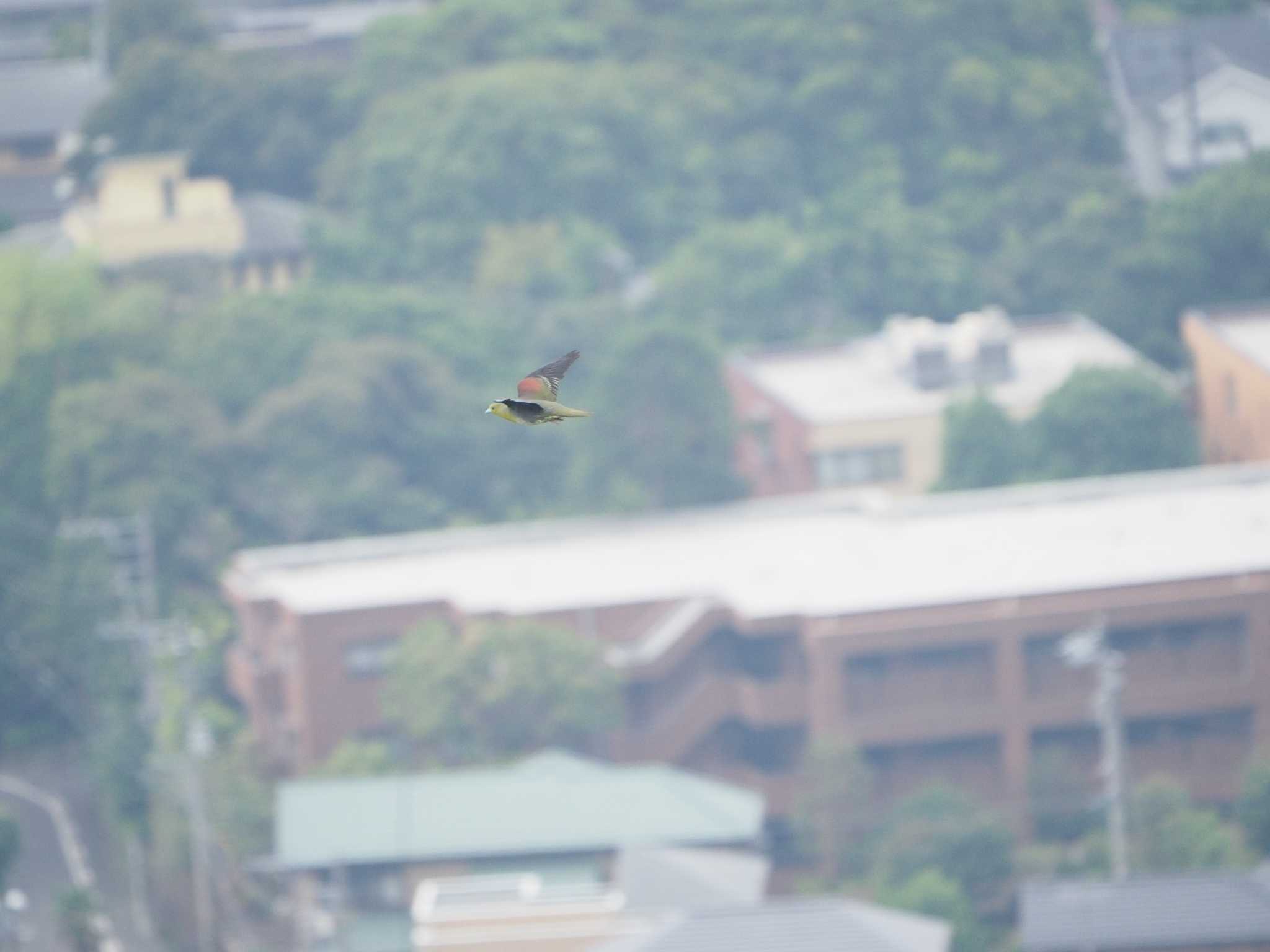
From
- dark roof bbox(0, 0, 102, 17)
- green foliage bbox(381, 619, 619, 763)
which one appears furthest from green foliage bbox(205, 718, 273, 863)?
dark roof bbox(0, 0, 102, 17)

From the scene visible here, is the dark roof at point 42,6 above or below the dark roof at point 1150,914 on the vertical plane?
above

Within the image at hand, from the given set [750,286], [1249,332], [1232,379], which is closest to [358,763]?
[1232,379]

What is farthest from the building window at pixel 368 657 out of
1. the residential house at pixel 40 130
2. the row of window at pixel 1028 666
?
the residential house at pixel 40 130

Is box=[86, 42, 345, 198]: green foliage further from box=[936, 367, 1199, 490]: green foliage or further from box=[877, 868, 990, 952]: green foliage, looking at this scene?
box=[877, 868, 990, 952]: green foliage

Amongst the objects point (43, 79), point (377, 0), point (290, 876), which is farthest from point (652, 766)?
point (377, 0)

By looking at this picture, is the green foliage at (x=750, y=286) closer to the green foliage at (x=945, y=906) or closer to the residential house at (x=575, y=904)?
the green foliage at (x=945, y=906)

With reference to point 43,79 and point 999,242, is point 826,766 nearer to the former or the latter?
point 999,242

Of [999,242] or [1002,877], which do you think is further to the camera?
[999,242]
